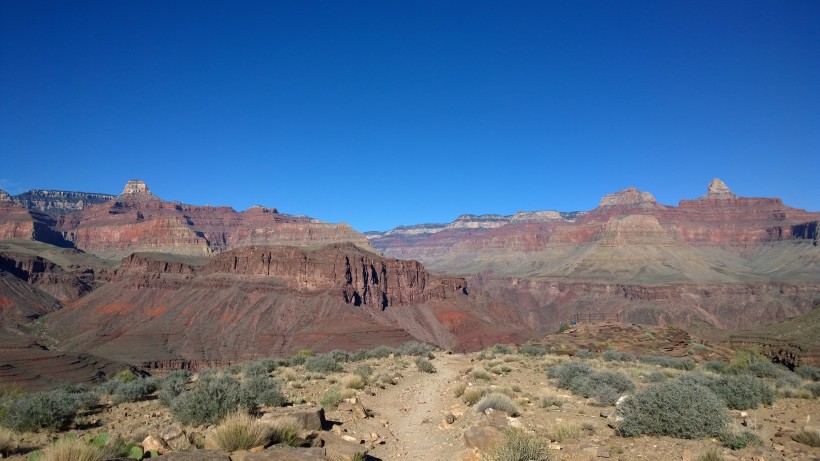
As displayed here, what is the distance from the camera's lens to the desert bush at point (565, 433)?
380 inches

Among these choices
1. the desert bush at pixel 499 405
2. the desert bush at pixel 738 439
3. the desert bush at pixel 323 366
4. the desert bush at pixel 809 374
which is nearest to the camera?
the desert bush at pixel 738 439

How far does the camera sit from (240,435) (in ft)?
24.4

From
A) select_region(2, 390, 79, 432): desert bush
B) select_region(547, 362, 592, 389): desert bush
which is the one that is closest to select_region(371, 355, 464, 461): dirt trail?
select_region(547, 362, 592, 389): desert bush

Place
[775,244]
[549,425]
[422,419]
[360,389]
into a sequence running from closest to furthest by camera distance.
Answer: [549,425] < [422,419] < [360,389] < [775,244]

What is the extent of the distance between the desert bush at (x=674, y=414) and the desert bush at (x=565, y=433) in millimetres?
795

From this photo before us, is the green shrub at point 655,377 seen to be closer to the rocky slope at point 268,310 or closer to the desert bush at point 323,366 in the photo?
the desert bush at point 323,366

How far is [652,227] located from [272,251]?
161m

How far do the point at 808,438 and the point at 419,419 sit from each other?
8.02 meters

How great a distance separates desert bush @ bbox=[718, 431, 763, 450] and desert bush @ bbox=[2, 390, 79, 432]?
12.5 m

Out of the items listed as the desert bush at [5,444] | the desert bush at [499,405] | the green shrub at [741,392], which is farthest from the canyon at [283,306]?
the desert bush at [5,444]

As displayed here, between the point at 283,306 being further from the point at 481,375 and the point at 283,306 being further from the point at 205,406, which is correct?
the point at 205,406

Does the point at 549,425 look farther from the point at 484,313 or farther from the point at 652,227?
the point at 652,227

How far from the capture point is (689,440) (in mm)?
8922

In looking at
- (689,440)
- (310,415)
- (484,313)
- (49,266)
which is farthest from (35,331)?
(689,440)
